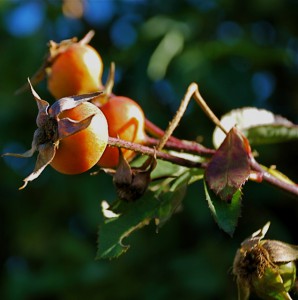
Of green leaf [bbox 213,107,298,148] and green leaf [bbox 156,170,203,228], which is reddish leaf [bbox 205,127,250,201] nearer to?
green leaf [bbox 156,170,203,228]

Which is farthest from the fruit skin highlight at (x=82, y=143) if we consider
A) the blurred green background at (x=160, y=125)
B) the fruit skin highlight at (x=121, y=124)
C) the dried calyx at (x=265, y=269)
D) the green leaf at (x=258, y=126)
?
the blurred green background at (x=160, y=125)

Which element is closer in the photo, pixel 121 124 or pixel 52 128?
pixel 52 128

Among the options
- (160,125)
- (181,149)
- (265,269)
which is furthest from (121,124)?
(160,125)

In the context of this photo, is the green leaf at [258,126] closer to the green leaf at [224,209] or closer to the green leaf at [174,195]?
the green leaf at [174,195]

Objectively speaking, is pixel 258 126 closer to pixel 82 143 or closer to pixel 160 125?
pixel 82 143

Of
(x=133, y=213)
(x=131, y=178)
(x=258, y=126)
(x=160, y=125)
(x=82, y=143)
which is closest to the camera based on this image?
(x=82, y=143)

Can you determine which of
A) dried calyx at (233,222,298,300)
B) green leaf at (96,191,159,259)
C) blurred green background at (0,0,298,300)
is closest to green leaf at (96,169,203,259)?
green leaf at (96,191,159,259)
